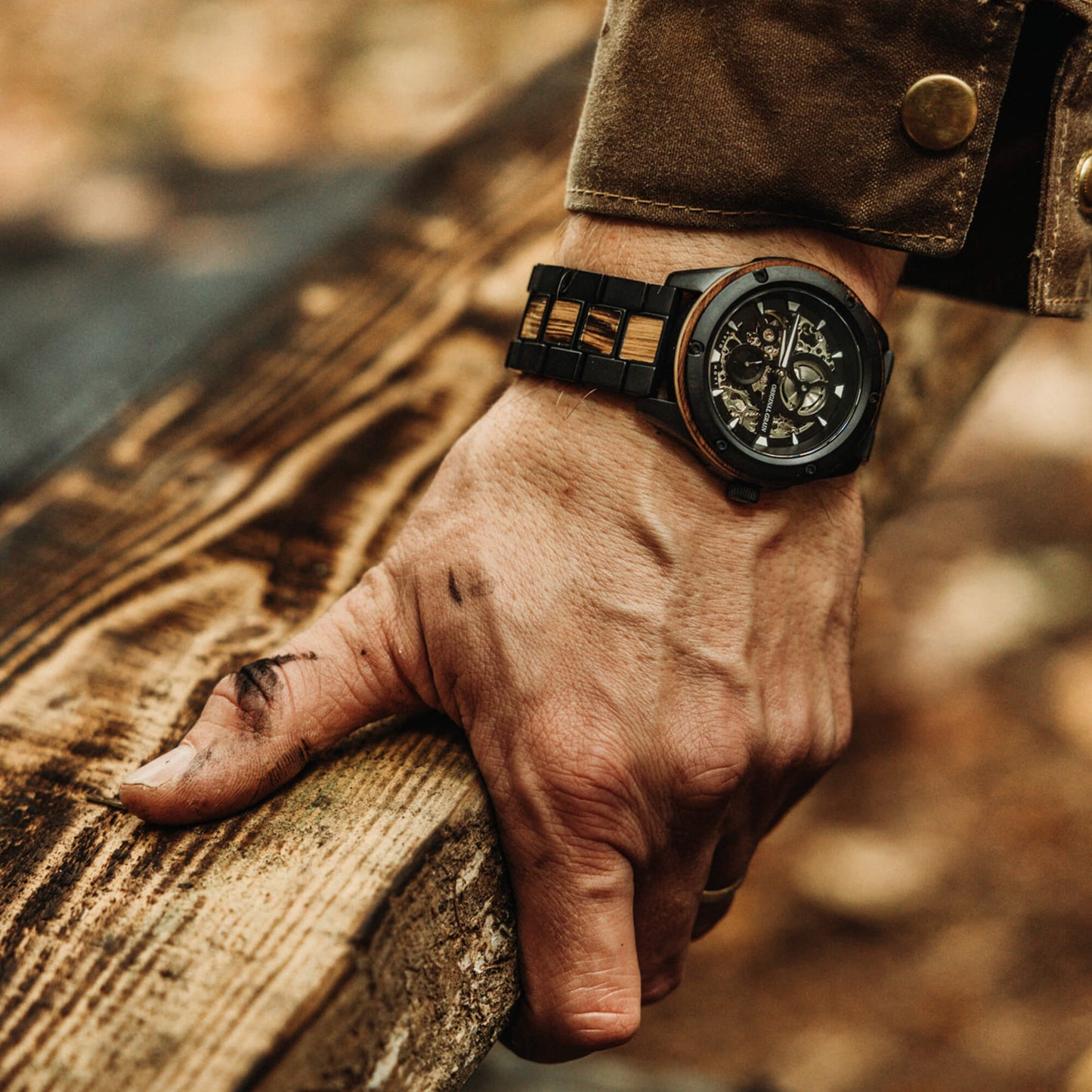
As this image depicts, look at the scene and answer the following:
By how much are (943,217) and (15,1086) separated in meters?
0.86

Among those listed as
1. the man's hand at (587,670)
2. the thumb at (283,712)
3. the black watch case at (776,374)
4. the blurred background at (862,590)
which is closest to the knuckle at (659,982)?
the man's hand at (587,670)

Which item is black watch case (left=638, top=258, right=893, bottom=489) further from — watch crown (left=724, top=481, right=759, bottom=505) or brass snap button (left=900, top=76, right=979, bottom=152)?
brass snap button (left=900, top=76, right=979, bottom=152)

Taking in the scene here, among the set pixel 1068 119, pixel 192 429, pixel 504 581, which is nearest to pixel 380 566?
pixel 504 581

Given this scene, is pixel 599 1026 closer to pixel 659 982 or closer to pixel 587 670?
pixel 659 982

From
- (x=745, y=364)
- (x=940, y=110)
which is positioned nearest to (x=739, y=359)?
(x=745, y=364)

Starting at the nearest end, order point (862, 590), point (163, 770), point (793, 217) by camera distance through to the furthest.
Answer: point (163, 770), point (793, 217), point (862, 590)

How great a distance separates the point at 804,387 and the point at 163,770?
0.57 meters

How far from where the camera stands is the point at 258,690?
2.54 feet

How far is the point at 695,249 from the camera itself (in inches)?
33.1

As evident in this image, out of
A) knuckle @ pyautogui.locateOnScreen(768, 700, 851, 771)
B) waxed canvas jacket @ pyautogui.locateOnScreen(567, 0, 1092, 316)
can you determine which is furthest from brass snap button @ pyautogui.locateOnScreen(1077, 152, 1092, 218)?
knuckle @ pyautogui.locateOnScreen(768, 700, 851, 771)

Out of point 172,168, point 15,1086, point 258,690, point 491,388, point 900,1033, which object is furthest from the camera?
point 172,168

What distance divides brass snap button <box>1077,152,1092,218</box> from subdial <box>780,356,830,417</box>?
27 cm

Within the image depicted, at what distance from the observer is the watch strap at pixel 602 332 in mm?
821

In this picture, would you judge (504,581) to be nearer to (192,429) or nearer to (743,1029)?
(192,429)
